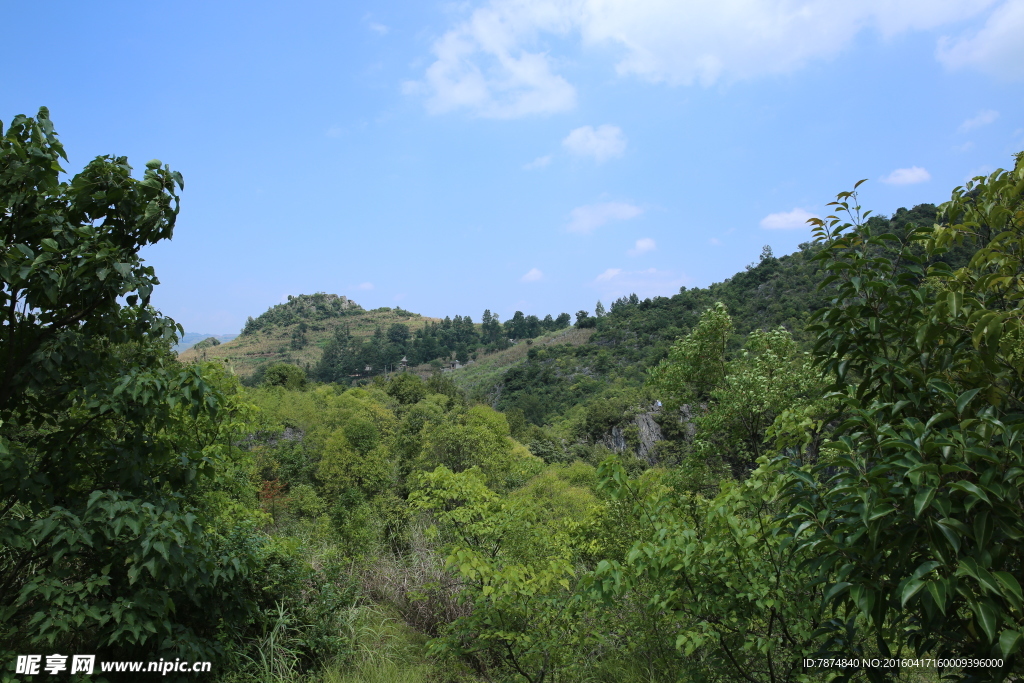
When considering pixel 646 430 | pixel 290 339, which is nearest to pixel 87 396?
pixel 646 430

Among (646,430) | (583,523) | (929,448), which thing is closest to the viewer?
(929,448)

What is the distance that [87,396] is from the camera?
290 cm

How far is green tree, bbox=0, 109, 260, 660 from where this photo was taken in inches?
106

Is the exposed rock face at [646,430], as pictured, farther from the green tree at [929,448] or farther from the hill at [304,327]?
the hill at [304,327]

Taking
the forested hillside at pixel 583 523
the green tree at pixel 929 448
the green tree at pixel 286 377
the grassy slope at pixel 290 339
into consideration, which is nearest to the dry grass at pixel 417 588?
the forested hillside at pixel 583 523

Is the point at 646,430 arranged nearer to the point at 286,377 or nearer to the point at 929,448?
the point at 286,377

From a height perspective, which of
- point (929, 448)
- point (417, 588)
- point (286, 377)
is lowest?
point (417, 588)

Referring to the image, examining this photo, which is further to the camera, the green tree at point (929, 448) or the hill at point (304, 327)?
the hill at point (304, 327)

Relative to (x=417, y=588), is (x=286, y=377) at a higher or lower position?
higher

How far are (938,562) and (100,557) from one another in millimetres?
3927

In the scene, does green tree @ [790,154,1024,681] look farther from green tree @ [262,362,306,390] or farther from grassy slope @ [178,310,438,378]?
grassy slope @ [178,310,438,378]

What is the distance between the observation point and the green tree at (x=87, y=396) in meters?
2.70

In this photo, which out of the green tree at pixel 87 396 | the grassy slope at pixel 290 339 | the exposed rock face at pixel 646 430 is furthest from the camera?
the grassy slope at pixel 290 339

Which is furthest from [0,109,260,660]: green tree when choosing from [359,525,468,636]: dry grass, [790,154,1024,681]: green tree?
[359,525,468,636]: dry grass
